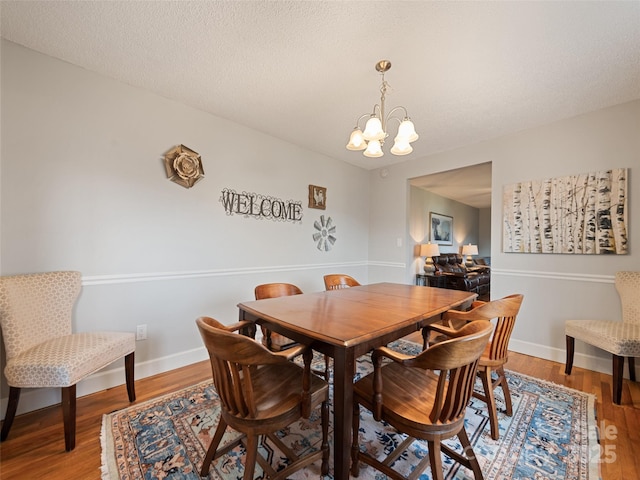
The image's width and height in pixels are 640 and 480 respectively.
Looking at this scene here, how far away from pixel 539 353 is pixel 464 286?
2.00 meters

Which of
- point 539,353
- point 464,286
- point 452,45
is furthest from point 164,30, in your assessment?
point 464,286

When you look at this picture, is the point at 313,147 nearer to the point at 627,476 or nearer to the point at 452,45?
the point at 452,45

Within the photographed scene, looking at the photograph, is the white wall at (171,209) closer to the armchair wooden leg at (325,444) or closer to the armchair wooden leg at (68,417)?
Answer: the armchair wooden leg at (68,417)

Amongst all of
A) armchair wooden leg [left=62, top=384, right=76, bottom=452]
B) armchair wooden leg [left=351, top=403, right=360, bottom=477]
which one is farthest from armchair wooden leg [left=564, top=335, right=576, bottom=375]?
armchair wooden leg [left=62, top=384, right=76, bottom=452]

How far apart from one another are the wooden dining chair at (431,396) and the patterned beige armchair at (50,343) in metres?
1.55

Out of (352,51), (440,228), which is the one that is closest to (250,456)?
(352,51)

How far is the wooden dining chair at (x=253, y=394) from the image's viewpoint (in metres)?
0.96

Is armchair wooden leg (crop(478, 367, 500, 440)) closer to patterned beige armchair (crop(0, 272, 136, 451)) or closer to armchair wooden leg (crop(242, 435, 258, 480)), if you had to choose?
armchair wooden leg (crop(242, 435, 258, 480))

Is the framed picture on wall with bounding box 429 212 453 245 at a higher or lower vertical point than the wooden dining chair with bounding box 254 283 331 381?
higher

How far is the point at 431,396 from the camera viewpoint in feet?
3.86

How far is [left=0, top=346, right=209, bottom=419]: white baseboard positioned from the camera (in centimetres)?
174

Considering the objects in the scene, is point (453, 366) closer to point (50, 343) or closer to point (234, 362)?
point (234, 362)

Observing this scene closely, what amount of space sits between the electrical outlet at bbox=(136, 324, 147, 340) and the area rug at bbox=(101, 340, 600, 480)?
57cm

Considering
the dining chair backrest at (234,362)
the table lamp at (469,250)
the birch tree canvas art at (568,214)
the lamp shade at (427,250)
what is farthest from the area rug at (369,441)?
the table lamp at (469,250)
